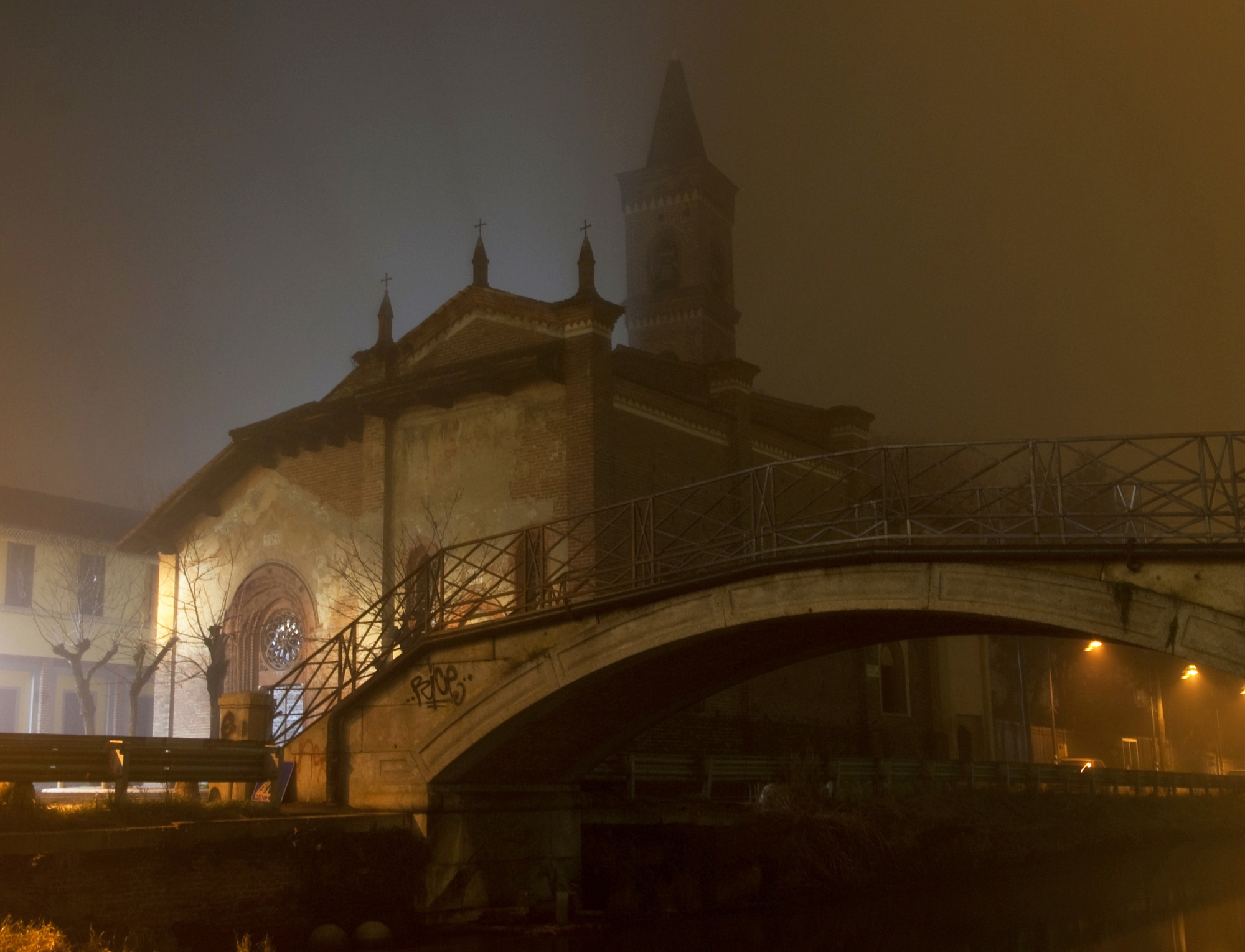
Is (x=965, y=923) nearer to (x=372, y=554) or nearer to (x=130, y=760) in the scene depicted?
(x=130, y=760)

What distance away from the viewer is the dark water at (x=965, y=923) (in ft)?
51.3

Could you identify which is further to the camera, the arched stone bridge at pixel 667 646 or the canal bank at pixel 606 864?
the canal bank at pixel 606 864

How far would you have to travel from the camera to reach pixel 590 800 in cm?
1855

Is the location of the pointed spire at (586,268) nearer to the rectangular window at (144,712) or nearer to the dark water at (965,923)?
the dark water at (965,923)

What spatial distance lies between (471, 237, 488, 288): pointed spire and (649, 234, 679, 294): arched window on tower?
2127 centimetres

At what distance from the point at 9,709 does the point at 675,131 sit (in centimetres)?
3179

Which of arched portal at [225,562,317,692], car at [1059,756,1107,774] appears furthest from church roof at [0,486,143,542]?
car at [1059,756,1107,774]

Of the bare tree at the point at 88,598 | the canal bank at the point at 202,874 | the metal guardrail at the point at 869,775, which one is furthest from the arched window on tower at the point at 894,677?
the bare tree at the point at 88,598

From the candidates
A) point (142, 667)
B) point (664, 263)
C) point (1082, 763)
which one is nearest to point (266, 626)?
point (142, 667)

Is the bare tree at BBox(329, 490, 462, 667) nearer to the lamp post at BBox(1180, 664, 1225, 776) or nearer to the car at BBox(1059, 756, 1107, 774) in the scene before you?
the car at BBox(1059, 756, 1107, 774)

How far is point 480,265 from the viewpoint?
26250 mm

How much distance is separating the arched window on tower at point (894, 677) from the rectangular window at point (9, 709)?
2419cm

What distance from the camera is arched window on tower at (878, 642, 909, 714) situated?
29.5 meters

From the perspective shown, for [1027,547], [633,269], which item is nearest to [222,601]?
[1027,547]
